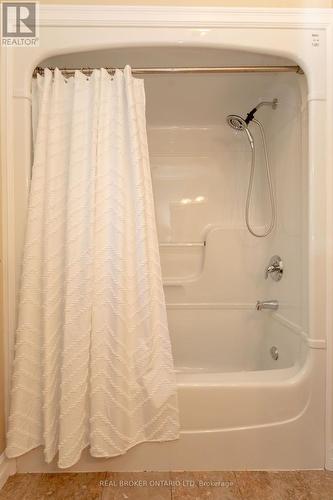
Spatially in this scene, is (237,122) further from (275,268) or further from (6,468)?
(6,468)

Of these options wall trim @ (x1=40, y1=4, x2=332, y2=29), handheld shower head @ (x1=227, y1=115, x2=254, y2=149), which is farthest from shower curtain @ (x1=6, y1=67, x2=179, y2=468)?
handheld shower head @ (x1=227, y1=115, x2=254, y2=149)

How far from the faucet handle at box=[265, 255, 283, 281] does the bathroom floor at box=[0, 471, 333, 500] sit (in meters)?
0.89

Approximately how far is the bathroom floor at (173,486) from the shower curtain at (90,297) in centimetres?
13

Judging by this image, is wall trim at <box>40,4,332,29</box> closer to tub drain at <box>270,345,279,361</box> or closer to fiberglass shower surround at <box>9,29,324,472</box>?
fiberglass shower surround at <box>9,29,324,472</box>

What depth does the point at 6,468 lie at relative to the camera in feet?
4.06

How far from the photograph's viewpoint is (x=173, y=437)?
4.03ft

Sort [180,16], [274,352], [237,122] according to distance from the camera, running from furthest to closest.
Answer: [237,122] → [274,352] → [180,16]

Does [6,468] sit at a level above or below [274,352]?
below

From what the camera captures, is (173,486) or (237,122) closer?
(173,486)

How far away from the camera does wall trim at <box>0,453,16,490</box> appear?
1.21 m

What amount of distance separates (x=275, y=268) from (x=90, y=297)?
1044 millimetres

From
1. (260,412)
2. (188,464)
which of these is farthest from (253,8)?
(188,464)

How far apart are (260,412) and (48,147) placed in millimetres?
1397

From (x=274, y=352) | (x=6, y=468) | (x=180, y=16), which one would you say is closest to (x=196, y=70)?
(x=180, y=16)
